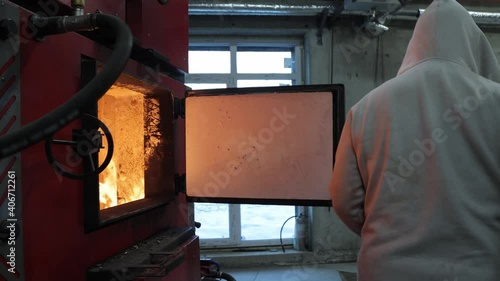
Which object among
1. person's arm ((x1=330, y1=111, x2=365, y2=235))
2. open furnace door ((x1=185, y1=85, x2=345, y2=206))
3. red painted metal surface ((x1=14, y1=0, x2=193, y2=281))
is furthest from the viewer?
open furnace door ((x1=185, y1=85, x2=345, y2=206))

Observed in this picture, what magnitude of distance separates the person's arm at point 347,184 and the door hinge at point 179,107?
57 centimetres

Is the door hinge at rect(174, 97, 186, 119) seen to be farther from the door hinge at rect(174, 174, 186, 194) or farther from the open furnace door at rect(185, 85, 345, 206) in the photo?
the door hinge at rect(174, 174, 186, 194)

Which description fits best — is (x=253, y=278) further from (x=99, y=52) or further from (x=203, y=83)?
(x=99, y=52)

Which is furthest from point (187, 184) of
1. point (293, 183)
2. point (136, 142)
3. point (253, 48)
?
point (253, 48)

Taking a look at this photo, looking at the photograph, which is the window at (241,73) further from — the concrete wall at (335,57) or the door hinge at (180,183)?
the door hinge at (180,183)

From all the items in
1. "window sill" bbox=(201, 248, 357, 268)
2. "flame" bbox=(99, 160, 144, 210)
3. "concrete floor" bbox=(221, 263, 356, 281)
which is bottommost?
"concrete floor" bbox=(221, 263, 356, 281)

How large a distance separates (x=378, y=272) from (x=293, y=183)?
389 millimetres

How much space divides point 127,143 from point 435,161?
1.00 meters

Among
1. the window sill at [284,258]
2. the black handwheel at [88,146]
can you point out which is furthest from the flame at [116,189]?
the window sill at [284,258]

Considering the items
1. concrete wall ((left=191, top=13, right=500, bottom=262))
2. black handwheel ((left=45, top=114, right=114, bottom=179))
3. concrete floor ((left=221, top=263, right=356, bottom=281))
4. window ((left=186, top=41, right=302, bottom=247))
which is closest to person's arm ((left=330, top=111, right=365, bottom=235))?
black handwheel ((left=45, top=114, right=114, bottom=179))

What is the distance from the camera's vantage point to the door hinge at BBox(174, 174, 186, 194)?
1.24 metres

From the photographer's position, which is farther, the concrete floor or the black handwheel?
the concrete floor

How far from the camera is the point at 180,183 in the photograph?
1249mm

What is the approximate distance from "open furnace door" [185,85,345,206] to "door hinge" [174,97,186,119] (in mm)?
19
